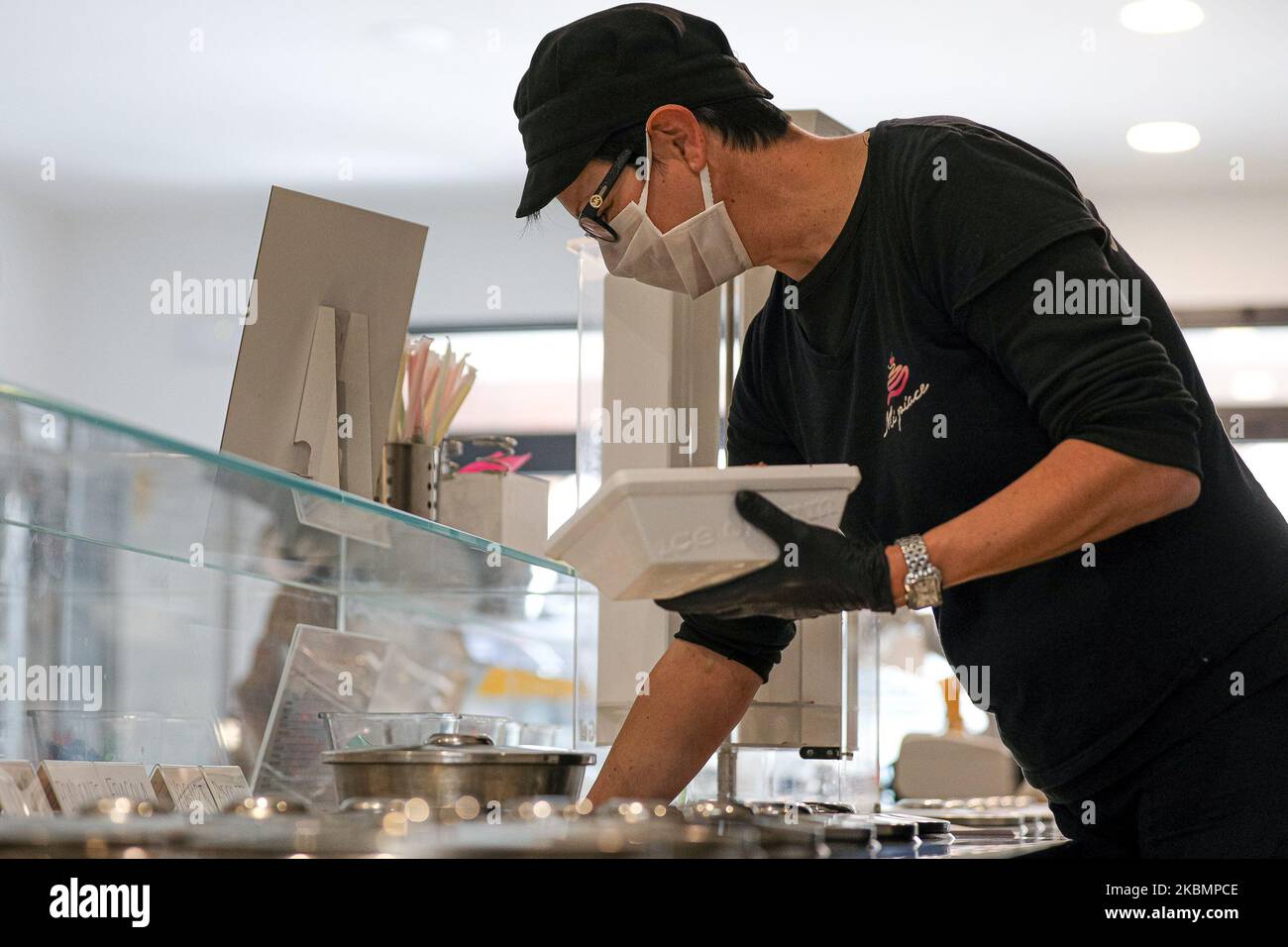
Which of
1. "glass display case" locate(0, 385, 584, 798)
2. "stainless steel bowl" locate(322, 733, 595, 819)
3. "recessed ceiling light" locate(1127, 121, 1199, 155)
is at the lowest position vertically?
"stainless steel bowl" locate(322, 733, 595, 819)

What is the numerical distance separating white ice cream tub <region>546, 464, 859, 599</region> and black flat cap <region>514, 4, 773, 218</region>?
45 cm

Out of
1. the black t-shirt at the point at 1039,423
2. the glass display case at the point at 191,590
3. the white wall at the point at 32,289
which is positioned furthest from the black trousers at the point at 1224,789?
the white wall at the point at 32,289

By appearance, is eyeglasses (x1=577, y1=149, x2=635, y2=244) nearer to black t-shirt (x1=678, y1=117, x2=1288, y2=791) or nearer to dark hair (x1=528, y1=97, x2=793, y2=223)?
dark hair (x1=528, y1=97, x2=793, y2=223)

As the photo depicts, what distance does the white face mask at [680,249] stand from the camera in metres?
1.35

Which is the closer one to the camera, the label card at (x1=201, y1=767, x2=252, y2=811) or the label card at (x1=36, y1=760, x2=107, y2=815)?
the label card at (x1=36, y1=760, x2=107, y2=815)

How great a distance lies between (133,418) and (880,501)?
17.0 feet

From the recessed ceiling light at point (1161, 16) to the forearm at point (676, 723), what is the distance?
341 cm

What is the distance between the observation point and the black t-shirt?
1.07 metres

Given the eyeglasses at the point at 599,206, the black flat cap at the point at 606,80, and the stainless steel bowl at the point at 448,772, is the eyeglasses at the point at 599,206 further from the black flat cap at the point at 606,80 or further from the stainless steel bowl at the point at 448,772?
the stainless steel bowl at the point at 448,772

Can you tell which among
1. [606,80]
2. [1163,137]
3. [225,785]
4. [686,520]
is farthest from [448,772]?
[1163,137]

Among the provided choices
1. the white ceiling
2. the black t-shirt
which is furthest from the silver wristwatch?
the white ceiling

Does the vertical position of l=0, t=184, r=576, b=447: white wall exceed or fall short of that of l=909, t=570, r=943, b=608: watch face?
it exceeds it

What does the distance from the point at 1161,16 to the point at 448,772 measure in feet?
13.2
